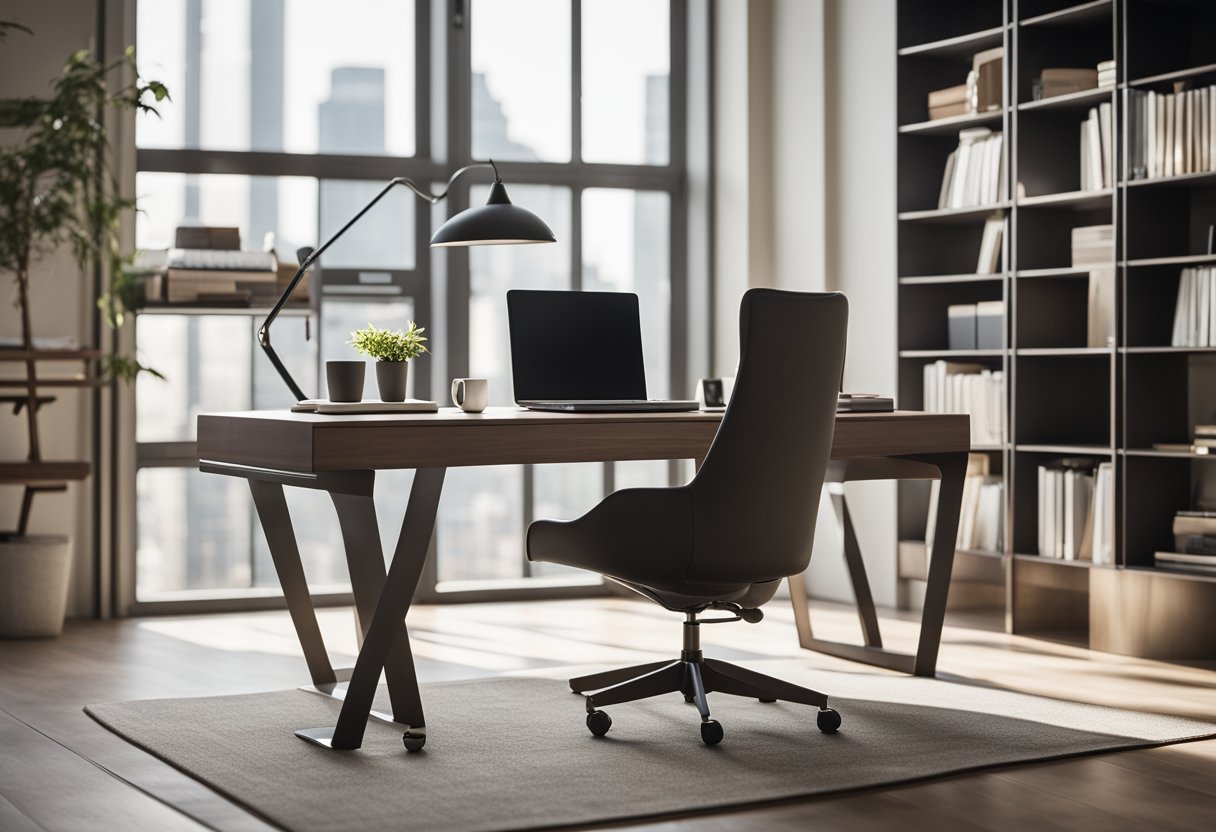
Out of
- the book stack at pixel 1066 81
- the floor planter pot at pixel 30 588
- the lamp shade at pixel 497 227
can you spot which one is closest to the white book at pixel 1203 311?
the book stack at pixel 1066 81

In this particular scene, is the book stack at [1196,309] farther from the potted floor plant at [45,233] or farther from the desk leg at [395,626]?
the potted floor plant at [45,233]

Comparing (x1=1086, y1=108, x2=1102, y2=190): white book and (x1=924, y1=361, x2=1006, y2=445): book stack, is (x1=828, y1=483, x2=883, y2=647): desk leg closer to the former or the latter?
(x1=924, y1=361, x2=1006, y2=445): book stack

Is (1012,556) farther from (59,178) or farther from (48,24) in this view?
(48,24)

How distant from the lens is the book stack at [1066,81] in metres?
5.34

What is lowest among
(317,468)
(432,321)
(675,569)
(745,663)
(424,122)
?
(745,663)

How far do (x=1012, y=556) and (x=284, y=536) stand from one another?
2.63 metres

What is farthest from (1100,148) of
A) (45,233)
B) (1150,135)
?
(45,233)

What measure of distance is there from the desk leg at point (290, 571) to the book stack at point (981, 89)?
118 inches

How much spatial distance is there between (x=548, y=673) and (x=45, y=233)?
2.40 m

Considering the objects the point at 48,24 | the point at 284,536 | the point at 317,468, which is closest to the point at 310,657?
the point at 284,536

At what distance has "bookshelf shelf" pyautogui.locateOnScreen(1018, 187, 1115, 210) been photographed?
201 inches

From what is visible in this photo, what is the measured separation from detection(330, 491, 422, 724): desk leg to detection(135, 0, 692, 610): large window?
103 inches

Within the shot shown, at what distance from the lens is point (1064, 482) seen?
5.29 metres

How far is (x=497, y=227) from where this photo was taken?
397cm
